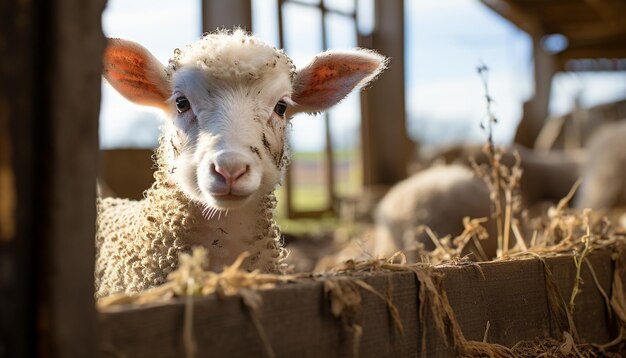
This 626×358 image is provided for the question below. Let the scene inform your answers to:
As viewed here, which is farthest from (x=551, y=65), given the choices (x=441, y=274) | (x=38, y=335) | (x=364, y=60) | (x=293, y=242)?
(x=38, y=335)

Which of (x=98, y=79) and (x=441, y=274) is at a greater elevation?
(x=98, y=79)

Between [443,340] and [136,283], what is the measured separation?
1.26 metres

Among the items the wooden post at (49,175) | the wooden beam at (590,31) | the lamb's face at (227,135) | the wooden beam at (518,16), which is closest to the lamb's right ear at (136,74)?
the lamb's face at (227,135)

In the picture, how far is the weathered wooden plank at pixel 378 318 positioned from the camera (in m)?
1.76

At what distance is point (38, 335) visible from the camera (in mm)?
1542

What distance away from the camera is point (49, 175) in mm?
1563

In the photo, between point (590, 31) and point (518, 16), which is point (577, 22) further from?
point (518, 16)

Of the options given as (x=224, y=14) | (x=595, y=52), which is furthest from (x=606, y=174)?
(x=595, y=52)

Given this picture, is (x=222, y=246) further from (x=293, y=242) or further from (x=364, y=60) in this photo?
(x=293, y=242)

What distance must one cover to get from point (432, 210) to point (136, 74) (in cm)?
358

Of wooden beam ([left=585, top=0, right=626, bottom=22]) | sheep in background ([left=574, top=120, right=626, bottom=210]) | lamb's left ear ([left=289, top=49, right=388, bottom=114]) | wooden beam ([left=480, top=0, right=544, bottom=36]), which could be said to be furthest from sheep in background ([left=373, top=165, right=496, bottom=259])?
wooden beam ([left=585, top=0, right=626, bottom=22])

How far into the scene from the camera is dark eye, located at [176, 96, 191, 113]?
3292 millimetres

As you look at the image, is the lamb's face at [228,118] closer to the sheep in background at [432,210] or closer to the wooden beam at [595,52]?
the sheep in background at [432,210]

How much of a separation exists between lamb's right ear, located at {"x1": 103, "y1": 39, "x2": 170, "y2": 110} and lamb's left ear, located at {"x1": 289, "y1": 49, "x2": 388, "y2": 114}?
23.8 inches
